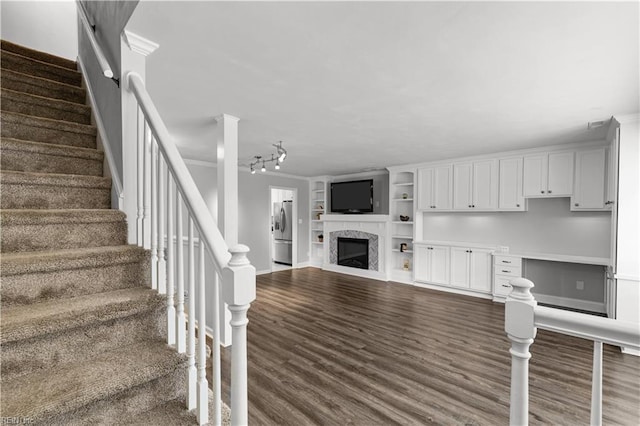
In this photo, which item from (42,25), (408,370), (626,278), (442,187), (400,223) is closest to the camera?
(408,370)

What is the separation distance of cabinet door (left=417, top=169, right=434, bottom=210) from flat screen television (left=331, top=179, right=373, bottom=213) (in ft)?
4.01


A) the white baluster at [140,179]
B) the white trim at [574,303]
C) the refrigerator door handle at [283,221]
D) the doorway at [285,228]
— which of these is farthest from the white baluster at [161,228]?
the refrigerator door handle at [283,221]

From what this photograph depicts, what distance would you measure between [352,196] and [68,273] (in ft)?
20.4

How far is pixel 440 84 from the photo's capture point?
2.38m

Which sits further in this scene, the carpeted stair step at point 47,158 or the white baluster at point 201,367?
the carpeted stair step at point 47,158

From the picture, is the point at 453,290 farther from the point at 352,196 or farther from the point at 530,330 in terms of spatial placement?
the point at 530,330

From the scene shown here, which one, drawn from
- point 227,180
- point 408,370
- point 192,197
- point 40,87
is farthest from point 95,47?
point 408,370

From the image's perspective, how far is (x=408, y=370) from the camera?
2670 mm

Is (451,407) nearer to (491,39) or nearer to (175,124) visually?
(491,39)

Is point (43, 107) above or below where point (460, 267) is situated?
above

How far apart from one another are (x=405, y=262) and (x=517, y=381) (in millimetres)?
5748

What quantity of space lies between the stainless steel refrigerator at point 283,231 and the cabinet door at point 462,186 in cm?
413

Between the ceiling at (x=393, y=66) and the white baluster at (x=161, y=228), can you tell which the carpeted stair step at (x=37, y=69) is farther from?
the white baluster at (x=161, y=228)

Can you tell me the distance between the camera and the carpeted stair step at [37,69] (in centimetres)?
260
